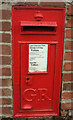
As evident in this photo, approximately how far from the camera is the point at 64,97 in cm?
141

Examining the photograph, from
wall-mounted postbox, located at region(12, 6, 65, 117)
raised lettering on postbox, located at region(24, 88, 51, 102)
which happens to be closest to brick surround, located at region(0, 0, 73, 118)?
wall-mounted postbox, located at region(12, 6, 65, 117)

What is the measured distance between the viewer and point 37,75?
1300 mm

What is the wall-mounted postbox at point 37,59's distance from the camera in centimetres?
118

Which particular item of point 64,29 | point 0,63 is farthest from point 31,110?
point 64,29

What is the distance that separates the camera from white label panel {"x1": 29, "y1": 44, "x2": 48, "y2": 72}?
48.6 inches

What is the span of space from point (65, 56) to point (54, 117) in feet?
2.16

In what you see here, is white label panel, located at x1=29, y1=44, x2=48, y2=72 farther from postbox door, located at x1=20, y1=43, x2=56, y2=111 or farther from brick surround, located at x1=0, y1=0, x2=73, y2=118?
brick surround, located at x1=0, y1=0, x2=73, y2=118

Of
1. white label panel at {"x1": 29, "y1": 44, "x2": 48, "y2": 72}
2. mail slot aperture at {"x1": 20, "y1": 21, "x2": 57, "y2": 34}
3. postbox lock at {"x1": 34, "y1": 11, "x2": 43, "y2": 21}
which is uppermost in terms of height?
postbox lock at {"x1": 34, "y1": 11, "x2": 43, "y2": 21}

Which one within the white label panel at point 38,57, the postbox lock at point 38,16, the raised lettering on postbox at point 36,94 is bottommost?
the raised lettering on postbox at point 36,94

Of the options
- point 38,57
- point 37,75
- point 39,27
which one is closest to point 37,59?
point 38,57

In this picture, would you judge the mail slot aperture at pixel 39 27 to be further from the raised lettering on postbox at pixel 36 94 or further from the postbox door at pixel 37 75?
the raised lettering on postbox at pixel 36 94

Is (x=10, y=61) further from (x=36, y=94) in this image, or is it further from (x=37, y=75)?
(x=36, y=94)

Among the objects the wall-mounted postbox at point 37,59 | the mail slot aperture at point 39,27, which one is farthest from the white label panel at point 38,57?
the mail slot aperture at point 39,27

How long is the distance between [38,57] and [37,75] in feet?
0.56
